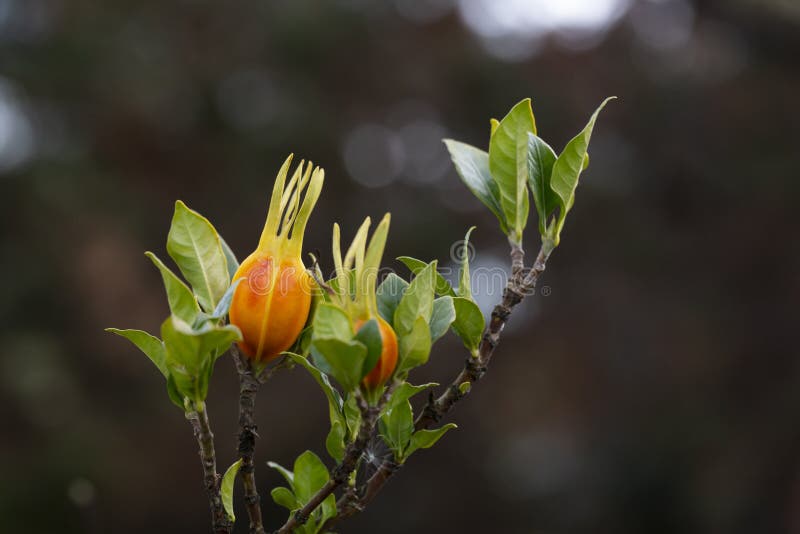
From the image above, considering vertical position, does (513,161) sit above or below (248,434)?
above

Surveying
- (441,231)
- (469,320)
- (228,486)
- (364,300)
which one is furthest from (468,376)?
(441,231)

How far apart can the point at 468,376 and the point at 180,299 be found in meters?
0.27

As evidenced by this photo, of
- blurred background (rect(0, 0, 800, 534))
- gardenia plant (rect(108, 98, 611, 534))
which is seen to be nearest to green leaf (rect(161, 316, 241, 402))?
gardenia plant (rect(108, 98, 611, 534))

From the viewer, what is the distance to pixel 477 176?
2.60 feet

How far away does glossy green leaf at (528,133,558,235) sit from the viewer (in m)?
0.74

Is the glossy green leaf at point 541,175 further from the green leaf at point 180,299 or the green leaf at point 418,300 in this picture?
the green leaf at point 180,299

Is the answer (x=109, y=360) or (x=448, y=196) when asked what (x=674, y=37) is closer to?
(x=448, y=196)

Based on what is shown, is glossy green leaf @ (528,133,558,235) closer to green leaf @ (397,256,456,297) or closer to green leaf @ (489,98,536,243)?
green leaf @ (489,98,536,243)

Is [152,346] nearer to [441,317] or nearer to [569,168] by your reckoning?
[441,317]

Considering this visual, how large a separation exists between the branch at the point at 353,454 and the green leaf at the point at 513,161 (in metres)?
0.23

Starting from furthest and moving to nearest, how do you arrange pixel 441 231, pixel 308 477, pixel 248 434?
pixel 441 231 → pixel 308 477 → pixel 248 434

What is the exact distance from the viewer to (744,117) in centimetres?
610

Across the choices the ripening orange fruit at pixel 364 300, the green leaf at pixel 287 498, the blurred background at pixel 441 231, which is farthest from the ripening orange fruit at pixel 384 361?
the blurred background at pixel 441 231

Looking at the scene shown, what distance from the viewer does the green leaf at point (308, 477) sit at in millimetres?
776
